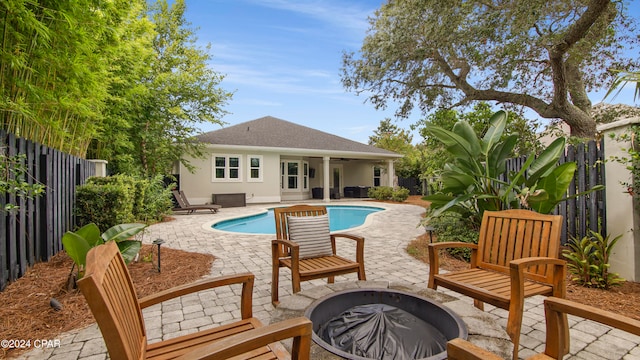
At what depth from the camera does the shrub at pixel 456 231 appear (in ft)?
16.6

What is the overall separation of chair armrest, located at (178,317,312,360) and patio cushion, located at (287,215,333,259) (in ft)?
6.74

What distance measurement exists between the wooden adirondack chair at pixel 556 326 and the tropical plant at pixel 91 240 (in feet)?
9.45

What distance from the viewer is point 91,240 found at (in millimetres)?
3010

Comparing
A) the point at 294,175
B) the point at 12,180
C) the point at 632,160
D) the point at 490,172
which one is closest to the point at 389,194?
the point at 294,175

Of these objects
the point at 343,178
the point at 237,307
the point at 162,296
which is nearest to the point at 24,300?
the point at 237,307

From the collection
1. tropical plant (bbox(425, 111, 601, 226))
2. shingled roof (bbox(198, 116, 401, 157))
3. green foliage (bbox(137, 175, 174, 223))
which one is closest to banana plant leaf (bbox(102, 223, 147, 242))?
tropical plant (bbox(425, 111, 601, 226))

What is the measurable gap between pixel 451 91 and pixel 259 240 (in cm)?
945

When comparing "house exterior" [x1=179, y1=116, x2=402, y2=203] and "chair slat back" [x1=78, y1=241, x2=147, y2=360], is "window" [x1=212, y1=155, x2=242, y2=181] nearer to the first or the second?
"house exterior" [x1=179, y1=116, x2=402, y2=203]

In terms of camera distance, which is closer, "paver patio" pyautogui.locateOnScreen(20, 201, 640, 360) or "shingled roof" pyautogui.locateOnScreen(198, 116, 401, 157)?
"paver patio" pyautogui.locateOnScreen(20, 201, 640, 360)

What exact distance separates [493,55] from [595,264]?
710 cm

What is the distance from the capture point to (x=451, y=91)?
38.4ft

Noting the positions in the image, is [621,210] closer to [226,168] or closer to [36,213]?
[36,213]

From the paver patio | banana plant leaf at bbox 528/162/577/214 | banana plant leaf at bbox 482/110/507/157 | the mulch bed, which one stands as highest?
banana plant leaf at bbox 482/110/507/157

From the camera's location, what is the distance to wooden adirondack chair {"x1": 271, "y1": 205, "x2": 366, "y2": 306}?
115 inches
